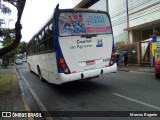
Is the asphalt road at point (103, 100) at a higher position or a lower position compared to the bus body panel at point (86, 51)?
lower

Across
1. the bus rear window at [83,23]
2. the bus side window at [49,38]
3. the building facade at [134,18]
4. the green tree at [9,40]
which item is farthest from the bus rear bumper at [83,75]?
the building facade at [134,18]

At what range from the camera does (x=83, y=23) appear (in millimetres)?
9914

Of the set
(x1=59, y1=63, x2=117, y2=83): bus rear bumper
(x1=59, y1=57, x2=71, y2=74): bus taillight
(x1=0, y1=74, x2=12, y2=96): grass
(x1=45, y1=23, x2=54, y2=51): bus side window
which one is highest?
(x1=45, y1=23, x2=54, y2=51): bus side window

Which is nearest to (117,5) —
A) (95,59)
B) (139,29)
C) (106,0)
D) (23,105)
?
(106,0)

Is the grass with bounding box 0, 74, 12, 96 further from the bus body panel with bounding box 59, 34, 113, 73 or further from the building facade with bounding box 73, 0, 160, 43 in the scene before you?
the building facade with bounding box 73, 0, 160, 43

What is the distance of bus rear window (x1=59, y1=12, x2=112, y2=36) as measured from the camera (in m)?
9.45

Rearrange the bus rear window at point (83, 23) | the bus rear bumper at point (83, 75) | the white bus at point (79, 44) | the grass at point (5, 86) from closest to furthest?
the bus rear bumper at point (83, 75), the white bus at point (79, 44), the bus rear window at point (83, 23), the grass at point (5, 86)

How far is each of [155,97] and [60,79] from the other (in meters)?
3.49

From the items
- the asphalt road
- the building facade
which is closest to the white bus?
the asphalt road

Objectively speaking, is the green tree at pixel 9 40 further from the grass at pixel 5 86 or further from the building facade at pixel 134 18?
the building facade at pixel 134 18

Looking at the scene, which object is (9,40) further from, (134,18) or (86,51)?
(86,51)

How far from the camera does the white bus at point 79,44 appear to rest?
928 cm

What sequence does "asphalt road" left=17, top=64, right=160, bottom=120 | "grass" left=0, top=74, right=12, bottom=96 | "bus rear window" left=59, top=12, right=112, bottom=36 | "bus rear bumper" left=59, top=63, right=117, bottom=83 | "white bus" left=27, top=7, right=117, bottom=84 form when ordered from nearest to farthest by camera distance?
1. "asphalt road" left=17, top=64, right=160, bottom=120
2. "bus rear bumper" left=59, top=63, right=117, bottom=83
3. "white bus" left=27, top=7, right=117, bottom=84
4. "bus rear window" left=59, top=12, right=112, bottom=36
5. "grass" left=0, top=74, right=12, bottom=96

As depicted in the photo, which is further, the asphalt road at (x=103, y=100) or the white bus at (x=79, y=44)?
the white bus at (x=79, y=44)
